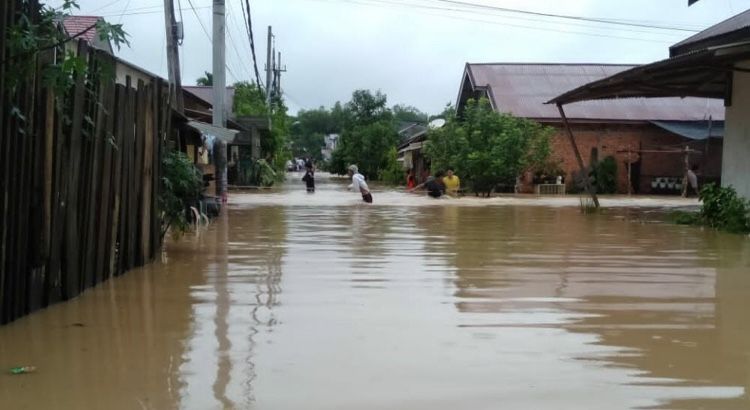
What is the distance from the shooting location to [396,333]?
555cm

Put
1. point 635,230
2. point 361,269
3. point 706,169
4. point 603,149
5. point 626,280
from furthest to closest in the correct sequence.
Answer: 1. point 603,149
2. point 706,169
3. point 635,230
4. point 361,269
5. point 626,280

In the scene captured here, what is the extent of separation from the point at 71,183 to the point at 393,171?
43.8 meters

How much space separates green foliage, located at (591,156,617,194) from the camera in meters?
33.5

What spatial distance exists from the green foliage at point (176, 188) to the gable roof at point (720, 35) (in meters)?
12.2

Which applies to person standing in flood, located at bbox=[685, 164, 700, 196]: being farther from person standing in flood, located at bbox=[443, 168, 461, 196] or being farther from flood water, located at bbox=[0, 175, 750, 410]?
flood water, located at bbox=[0, 175, 750, 410]

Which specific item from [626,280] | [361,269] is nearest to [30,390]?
[361,269]

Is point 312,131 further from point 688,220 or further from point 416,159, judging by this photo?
point 688,220

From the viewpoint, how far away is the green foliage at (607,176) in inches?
1318

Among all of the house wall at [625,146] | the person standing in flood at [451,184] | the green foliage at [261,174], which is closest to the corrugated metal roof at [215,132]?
the person standing in flood at [451,184]

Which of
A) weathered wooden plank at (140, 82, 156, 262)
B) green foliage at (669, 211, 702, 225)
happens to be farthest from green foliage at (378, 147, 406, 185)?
weathered wooden plank at (140, 82, 156, 262)

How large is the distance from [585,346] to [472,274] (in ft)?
10.4

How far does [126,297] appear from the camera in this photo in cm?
677

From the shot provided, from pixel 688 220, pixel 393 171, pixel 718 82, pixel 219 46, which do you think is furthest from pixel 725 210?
pixel 393 171

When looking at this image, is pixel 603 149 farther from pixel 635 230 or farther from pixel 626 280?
pixel 626 280
